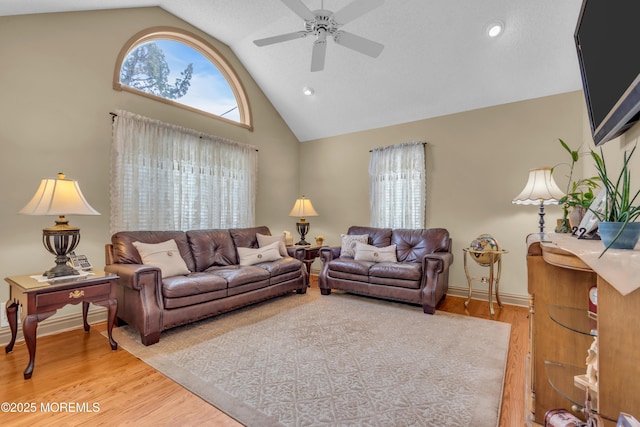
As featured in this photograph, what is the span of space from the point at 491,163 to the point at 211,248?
3.91 m

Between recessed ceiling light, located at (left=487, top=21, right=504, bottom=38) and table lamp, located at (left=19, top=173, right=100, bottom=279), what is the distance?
14.2 feet

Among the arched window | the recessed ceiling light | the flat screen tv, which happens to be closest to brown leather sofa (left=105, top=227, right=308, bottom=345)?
the arched window

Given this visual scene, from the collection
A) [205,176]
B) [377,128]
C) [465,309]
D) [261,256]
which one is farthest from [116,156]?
[465,309]

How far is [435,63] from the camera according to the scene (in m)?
3.74

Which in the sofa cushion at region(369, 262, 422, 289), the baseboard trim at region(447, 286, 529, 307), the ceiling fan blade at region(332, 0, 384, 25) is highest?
the ceiling fan blade at region(332, 0, 384, 25)

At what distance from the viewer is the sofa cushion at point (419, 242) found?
3.93m

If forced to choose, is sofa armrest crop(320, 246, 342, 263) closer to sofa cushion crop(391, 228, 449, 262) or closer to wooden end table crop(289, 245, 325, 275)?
wooden end table crop(289, 245, 325, 275)

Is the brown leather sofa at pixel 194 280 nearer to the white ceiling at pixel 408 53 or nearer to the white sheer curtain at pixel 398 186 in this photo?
the white sheer curtain at pixel 398 186

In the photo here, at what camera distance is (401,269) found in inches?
139

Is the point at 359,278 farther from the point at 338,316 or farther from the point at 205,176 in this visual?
the point at 205,176

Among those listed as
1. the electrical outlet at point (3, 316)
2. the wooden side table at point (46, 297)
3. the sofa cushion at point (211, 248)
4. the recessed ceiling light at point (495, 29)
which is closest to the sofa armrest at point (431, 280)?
the sofa cushion at point (211, 248)

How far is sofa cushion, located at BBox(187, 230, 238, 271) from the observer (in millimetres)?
3590

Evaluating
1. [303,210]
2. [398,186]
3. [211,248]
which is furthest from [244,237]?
[398,186]

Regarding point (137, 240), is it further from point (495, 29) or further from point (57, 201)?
point (495, 29)
